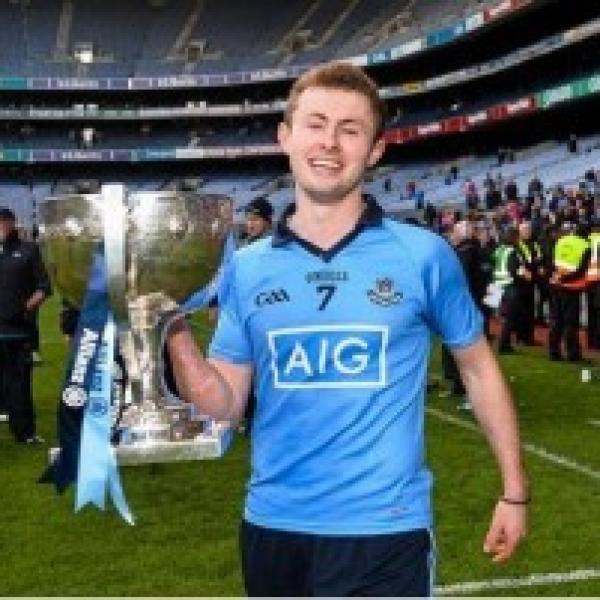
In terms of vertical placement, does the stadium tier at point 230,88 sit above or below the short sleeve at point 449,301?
above

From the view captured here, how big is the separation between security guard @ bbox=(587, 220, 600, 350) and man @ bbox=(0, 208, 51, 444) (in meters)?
6.94

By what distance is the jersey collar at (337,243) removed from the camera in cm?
244

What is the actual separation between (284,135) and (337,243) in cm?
25

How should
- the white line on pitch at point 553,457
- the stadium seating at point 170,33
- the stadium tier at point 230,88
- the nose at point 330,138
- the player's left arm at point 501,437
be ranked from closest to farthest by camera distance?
1. the nose at point 330,138
2. the player's left arm at point 501,437
3. the white line on pitch at point 553,457
4. the stadium tier at point 230,88
5. the stadium seating at point 170,33

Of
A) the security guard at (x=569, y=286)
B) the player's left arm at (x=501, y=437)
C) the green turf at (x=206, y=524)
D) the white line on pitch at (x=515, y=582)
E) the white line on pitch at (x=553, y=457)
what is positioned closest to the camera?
the player's left arm at (x=501, y=437)

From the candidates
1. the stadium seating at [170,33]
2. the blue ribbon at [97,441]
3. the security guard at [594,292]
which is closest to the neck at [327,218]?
the blue ribbon at [97,441]

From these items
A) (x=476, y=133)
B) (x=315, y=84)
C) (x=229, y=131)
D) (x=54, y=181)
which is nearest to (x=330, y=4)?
(x=229, y=131)

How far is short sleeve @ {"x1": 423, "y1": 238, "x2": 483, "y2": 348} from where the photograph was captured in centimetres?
247

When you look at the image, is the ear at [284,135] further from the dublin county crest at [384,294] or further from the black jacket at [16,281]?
the black jacket at [16,281]

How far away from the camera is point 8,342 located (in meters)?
8.63

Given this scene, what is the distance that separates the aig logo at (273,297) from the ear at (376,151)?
0.32 meters

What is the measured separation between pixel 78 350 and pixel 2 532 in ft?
15.2

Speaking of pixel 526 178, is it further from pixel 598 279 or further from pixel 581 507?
pixel 581 507

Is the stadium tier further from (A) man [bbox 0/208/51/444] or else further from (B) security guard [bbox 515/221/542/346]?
(A) man [bbox 0/208/51/444]
